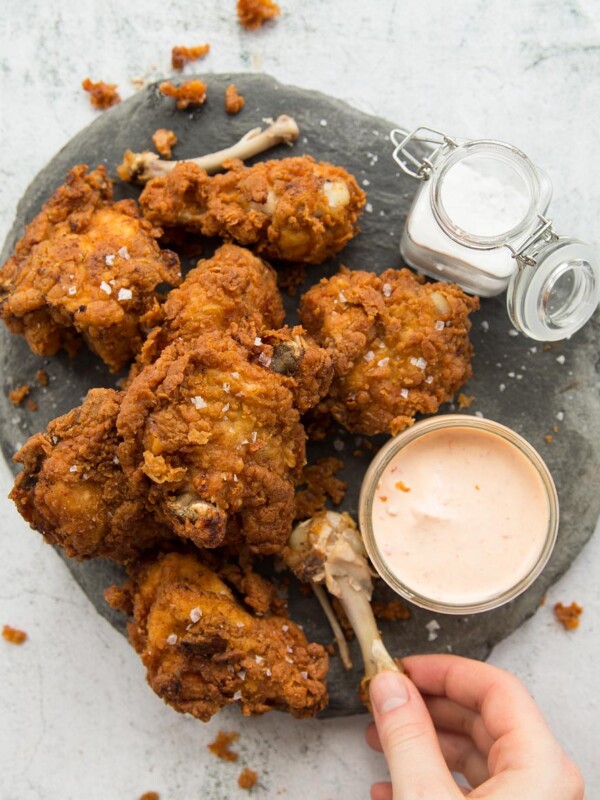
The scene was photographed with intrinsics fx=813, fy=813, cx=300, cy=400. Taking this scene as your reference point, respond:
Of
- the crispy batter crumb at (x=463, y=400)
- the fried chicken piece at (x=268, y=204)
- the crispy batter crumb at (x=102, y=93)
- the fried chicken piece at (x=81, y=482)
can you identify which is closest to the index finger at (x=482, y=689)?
the crispy batter crumb at (x=463, y=400)

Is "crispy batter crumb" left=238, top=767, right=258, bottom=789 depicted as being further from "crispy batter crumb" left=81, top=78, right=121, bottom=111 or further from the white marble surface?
"crispy batter crumb" left=81, top=78, right=121, bottom=111

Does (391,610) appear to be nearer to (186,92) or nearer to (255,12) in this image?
(186,92)

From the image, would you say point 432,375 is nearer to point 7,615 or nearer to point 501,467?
point 501,467

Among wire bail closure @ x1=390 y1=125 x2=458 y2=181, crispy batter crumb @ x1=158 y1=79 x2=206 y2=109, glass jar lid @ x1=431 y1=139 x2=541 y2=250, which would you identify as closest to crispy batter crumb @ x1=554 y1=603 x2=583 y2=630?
glass jar lid @ x1=431 y1=139 x2=541 y2=250

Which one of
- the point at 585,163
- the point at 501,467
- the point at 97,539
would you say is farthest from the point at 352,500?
the point at 585,163

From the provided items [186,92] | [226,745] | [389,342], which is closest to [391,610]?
[226,745]

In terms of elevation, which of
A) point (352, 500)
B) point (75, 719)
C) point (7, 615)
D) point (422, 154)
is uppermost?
point (422, 154)

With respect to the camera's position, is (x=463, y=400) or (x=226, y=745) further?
(x=226, y=745)

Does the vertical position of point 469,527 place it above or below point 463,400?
below
